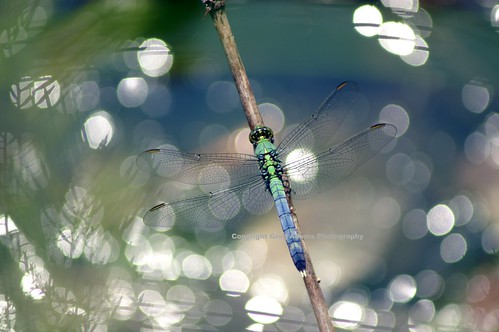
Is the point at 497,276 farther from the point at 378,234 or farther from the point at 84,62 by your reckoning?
the point at 84,62

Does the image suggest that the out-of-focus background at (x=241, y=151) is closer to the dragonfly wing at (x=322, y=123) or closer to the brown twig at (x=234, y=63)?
the brown twig at (x=234, y=63)

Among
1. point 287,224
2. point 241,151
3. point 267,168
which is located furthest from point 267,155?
point 241,151

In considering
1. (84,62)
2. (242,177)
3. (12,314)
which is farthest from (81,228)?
(84,62)

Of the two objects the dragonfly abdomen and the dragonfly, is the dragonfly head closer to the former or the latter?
the dragonfly

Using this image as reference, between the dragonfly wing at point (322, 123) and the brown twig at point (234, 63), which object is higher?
the dragonfly wing at point (322, 123)

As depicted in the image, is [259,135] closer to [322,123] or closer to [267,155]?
[267,155]

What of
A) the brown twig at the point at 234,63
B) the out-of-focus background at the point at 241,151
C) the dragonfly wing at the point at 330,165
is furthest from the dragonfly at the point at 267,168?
the brown twig at the point at 234,63

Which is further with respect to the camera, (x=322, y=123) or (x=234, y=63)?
(x=322, y=123)
